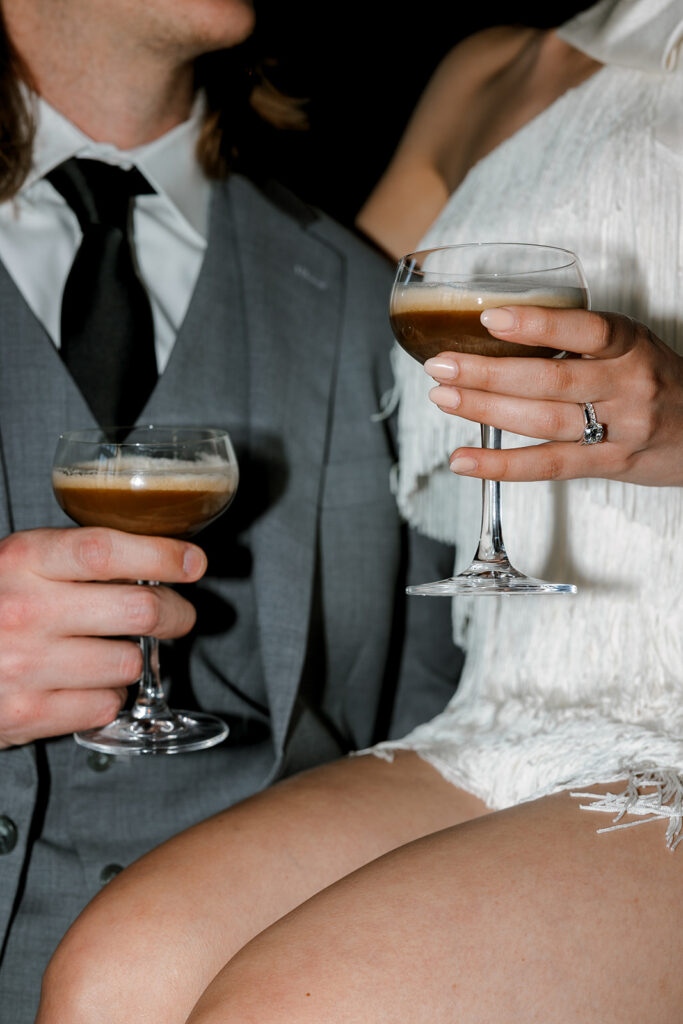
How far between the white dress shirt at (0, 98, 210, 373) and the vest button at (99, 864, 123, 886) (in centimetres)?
80

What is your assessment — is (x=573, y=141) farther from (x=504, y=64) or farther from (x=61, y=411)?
(x=61, y=411)

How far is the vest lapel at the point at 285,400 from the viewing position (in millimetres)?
1700

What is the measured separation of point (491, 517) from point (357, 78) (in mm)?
1973

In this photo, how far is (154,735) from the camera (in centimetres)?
141

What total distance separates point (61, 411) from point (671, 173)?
934 millimetres

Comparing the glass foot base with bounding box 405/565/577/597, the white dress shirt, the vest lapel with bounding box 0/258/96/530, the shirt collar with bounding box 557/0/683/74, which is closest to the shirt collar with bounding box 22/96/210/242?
the white dress shirt

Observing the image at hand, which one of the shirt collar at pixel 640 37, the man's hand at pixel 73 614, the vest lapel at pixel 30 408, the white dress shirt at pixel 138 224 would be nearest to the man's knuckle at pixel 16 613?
the man's hand at pixel 73 614

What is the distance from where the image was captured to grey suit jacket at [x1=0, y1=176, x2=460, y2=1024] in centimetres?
161

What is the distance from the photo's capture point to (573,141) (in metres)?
1.53

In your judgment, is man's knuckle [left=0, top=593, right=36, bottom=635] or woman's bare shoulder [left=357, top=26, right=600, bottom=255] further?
woman's bare shoulder [left=357, top=26, right=600, bottom=255]

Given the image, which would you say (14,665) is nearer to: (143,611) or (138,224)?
(143,611)

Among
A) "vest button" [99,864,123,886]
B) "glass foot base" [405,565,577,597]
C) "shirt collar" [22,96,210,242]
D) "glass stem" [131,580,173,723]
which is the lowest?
"vest button" [99,864,123,886]

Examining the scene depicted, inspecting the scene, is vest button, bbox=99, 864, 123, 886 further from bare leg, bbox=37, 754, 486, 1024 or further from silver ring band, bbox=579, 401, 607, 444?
silver ring band, bbox=579, 401, 607, 444

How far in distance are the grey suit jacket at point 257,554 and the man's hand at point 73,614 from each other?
202 mm
